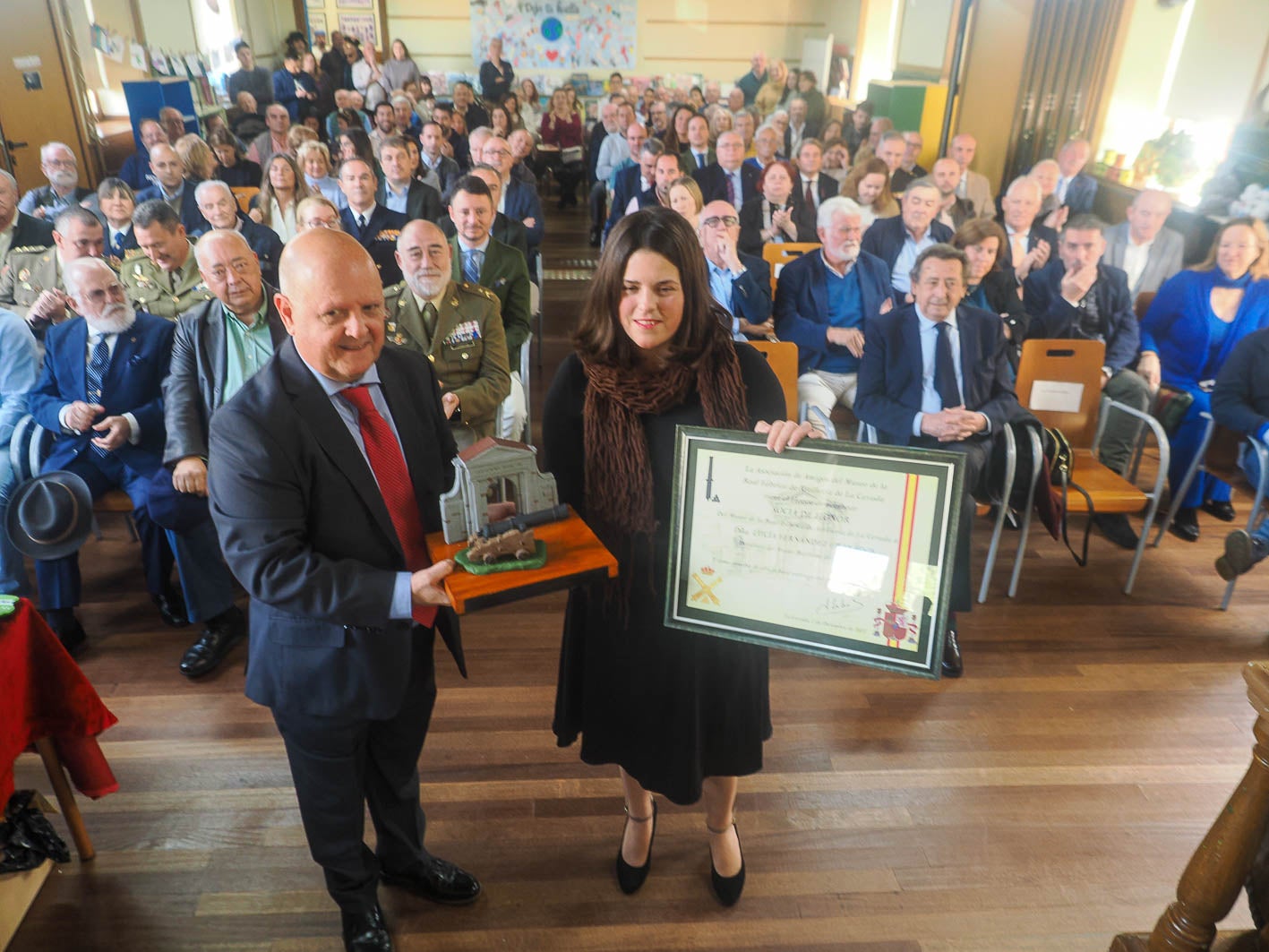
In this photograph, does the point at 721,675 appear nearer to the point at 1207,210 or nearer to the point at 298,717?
the point at 298,717

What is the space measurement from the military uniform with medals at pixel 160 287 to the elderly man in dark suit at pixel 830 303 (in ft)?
8.94

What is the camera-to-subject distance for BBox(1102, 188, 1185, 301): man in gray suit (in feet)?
16.6

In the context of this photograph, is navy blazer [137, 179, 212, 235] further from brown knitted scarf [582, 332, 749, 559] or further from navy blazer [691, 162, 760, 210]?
brown knitted scarf [582, 332, 749, 559]

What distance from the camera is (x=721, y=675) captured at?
6.36ft

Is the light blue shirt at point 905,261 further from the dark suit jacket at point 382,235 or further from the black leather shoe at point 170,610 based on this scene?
the black leather shoe at point 170,610

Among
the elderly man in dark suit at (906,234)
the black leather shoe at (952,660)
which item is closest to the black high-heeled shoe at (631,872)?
the black leather shoe at (952,660)

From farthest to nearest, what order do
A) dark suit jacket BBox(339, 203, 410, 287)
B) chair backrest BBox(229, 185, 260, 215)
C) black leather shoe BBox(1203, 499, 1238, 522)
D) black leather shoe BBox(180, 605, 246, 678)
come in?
chair backrest BBox(229, 185, 260, 215), dark suit jacket BBox(339, 203, 410, 287), black leather shoe BBox(1203, 499, 1238, 522), black leather shoe BBox(180, 605, 246, 678)

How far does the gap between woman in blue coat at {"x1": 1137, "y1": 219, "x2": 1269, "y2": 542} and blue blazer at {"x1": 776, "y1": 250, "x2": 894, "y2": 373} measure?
1357mm

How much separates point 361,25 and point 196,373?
15125mm

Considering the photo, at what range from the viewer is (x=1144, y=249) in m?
5.16

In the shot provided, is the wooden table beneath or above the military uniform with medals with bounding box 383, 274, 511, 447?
above

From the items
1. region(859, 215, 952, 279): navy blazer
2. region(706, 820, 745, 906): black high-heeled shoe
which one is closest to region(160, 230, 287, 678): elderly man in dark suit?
region(706, 820, 745, 906): black high-heeled shoe

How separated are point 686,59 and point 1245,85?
1072cm

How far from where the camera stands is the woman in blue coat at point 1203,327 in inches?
162
